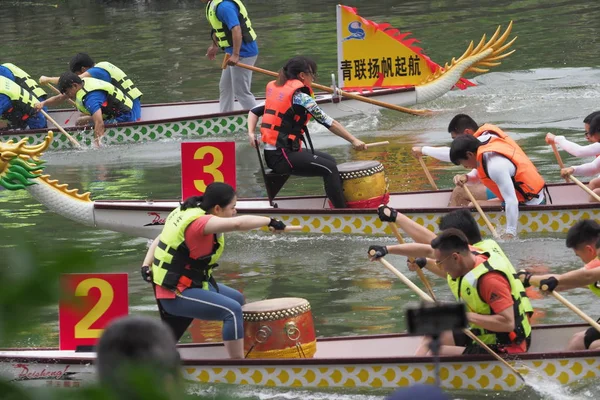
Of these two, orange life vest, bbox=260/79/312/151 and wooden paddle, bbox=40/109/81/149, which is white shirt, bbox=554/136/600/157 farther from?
wooden paddle, bbox=40/109/81/149

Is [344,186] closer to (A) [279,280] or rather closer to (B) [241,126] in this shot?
(A) [279,280]

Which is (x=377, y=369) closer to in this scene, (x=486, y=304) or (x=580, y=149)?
(x=486, y=304)

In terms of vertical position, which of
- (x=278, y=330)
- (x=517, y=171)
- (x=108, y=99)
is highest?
(x=108, y=99)

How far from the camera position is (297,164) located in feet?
32.9

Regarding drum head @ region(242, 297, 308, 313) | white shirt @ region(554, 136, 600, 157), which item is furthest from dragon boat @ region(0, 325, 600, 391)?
white shirt @ region(554, 136, 600, 157)

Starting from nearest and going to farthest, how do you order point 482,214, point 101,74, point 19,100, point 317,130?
1. point 482,214
2. point 19,100
3. point 101,74
4. point 317,130

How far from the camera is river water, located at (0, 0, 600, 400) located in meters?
8.25

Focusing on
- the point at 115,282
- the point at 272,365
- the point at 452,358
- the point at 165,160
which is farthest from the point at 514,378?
the point at 165,160

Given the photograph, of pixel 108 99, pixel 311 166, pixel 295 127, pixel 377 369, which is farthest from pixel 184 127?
pixel 377 369

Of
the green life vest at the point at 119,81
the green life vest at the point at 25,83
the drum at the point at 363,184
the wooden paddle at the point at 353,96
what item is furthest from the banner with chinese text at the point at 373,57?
the drum at the point at 363,184

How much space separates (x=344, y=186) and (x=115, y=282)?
432cm

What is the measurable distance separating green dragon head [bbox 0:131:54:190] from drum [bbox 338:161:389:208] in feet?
8.74

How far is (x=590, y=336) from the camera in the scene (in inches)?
250

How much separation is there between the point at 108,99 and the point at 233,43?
70.8 inches
